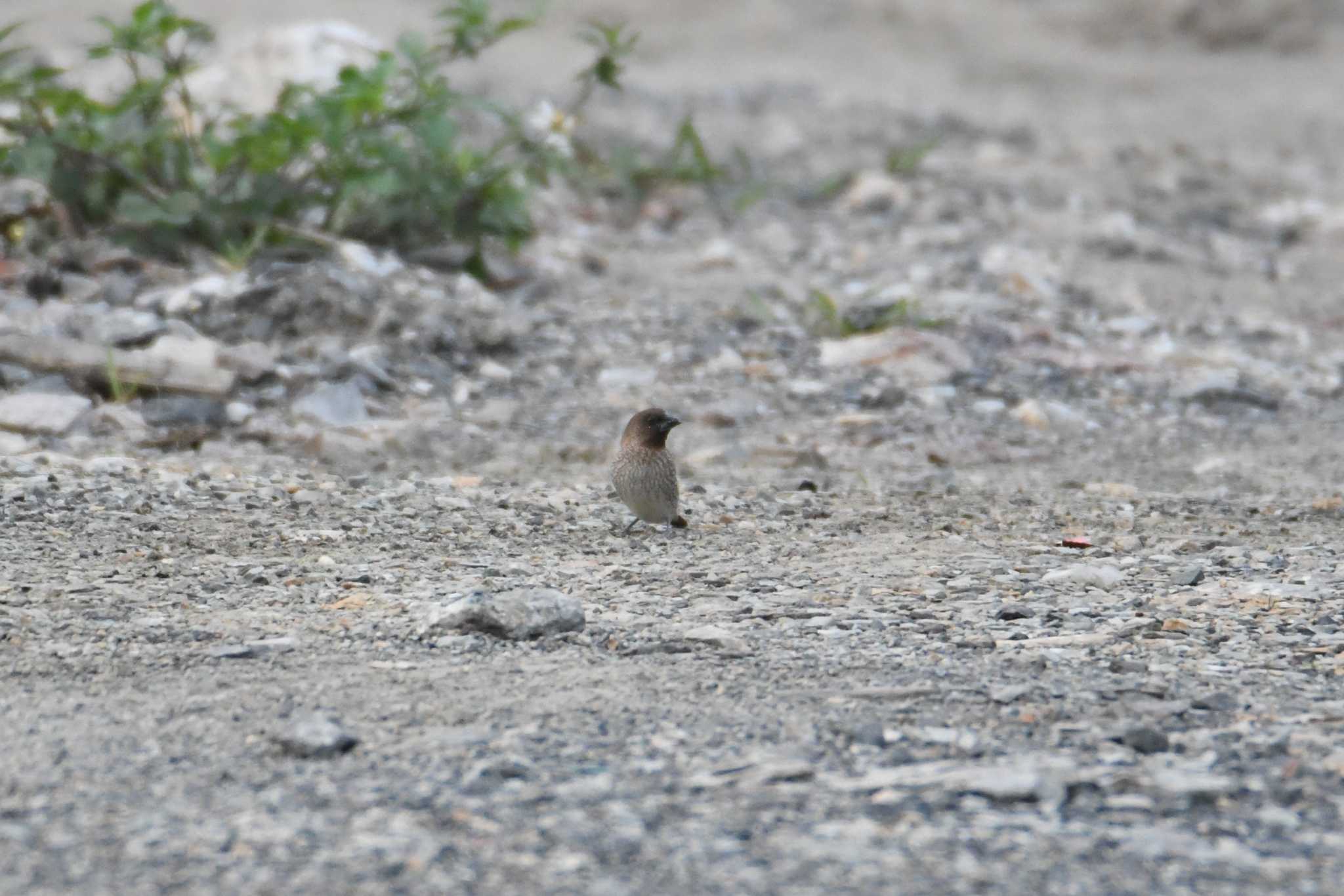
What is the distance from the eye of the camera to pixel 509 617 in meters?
2.73

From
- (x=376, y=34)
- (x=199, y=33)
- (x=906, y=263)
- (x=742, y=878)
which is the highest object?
(x=376, y=34)

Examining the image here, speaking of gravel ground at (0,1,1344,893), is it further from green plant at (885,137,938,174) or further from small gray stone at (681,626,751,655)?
green plant at (885,137,938,174)

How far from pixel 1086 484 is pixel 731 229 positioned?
322cm

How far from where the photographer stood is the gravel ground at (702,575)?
201 centimetres

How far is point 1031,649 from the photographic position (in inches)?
107

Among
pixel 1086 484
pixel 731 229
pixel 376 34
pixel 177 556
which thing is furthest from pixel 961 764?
pixel 376 34

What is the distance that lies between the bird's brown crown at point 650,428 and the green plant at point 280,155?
165cm

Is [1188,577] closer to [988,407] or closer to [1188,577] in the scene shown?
[1188,577]

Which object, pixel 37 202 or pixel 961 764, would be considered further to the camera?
pixel 37 202

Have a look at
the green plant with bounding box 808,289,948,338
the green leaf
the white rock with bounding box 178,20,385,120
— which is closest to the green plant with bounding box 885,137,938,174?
the green plant with bounding box 808,289,948,338

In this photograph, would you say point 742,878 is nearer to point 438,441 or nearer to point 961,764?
point 961,764

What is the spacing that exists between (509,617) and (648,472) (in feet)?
2.84

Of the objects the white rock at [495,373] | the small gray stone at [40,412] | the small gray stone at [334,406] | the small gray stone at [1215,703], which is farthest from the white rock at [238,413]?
the small gray stone at [1215,703]

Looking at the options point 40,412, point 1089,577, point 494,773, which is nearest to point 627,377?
point 40,412
